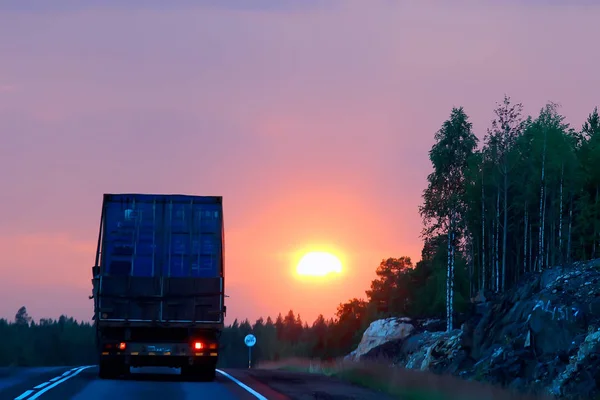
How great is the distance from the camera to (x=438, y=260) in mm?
88562

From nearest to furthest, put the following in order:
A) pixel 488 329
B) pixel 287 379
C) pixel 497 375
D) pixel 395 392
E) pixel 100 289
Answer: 1. pixel 395 392
2. pixel 100 289
3. pixel 287 379
4. pixel 497 375
5. pixel 488 329

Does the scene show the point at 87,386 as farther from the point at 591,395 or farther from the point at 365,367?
the point at 591,395

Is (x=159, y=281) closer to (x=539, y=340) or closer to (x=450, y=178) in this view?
(x=539, y=340)

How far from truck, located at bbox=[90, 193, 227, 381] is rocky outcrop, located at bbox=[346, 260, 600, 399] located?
28.2ft

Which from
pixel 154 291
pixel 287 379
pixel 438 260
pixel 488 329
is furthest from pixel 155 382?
pixel 438 260

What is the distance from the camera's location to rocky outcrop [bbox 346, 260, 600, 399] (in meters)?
26.7

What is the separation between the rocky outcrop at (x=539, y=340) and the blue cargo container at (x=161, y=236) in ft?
29.7

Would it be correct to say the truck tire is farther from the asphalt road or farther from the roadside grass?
the roadside grass

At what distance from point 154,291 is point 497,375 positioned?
38.9 ft

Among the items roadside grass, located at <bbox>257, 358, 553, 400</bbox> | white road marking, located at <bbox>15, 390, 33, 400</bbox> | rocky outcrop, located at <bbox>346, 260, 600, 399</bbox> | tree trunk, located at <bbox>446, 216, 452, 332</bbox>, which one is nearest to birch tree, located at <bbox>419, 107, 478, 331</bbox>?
tree trunk, located at <bbox>446, 216, 452, 332</bbox>

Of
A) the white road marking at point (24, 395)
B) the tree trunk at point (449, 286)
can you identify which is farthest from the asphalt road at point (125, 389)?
the tree trunk at point (449, 286)

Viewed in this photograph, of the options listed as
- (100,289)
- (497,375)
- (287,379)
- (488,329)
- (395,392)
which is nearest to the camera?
(395,392)

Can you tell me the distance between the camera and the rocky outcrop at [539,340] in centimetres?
2672

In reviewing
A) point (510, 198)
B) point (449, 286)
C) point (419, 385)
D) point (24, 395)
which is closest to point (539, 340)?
→ point (419, 385)
